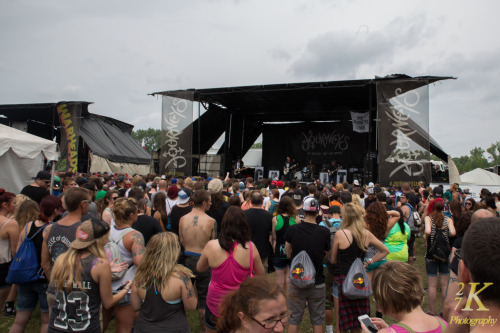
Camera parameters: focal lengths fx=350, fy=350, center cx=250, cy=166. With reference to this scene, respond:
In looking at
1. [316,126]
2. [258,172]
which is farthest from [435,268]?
[316,126]

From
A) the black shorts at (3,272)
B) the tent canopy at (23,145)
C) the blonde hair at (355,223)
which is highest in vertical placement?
the tent canopy at (23,145)

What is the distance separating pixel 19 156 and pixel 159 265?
257 inches

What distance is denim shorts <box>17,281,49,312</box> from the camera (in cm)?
292

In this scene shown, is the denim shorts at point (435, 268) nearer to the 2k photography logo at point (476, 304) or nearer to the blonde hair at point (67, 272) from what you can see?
the 2k photography logo at point (476, 304)

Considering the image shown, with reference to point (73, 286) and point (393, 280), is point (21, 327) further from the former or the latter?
point (393, 280)

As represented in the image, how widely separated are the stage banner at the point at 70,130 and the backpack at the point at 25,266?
46.1 ft

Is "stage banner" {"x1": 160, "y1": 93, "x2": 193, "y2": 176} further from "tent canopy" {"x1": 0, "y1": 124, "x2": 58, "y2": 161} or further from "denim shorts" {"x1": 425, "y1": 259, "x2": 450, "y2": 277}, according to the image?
"denim shorts" {"x1": 425, "y1": 259, "x2": 450, "y2": 277}

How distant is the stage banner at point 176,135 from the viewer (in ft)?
46.9

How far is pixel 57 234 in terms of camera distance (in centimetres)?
268

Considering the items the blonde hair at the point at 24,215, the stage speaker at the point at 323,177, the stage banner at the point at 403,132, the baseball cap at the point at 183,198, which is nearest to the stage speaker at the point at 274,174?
the stage speaker at the point at 323,177

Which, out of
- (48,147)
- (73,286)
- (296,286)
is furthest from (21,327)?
(48,147)

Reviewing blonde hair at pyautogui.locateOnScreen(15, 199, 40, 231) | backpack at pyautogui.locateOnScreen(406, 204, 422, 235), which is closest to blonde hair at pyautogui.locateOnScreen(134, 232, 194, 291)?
blonde hair at pyautogui.locateOnScreen(15, 199, 40, 231)

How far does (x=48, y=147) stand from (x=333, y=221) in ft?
21.0

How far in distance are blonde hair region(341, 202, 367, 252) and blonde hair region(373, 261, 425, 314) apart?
4.64ft
